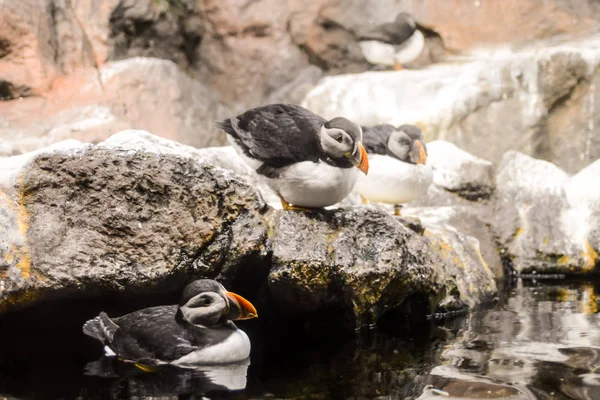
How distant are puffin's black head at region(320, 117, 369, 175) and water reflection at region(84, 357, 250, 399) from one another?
4.22 feet

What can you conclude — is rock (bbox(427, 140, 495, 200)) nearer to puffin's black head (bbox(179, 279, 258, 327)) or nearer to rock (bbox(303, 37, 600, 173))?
rock (bbox(303, 37, 600, 173))

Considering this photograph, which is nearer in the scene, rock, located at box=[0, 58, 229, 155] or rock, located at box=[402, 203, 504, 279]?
rock, located at box=[402, 203, 504, 279]

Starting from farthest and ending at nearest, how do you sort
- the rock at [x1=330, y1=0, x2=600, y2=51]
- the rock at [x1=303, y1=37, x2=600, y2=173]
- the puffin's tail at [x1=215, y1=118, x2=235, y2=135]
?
the rock at [x1=330, y1=0, x2=600, y2=51] → the rock at [x1=303, y1=37, x2=600, y2=173] → the puffin's tail at [x1=215, y1=118, x2=235, y2=135]

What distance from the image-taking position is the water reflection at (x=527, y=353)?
10.4ft

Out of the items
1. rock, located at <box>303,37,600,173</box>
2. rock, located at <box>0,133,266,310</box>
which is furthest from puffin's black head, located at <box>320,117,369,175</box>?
rock, located at <box>303,37,600,173</box>

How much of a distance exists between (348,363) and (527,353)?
99cm

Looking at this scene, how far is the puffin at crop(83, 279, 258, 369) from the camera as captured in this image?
3555 millimetres

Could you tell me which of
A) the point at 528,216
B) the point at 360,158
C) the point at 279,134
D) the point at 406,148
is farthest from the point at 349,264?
the point at 528,216

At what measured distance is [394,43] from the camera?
9414mm

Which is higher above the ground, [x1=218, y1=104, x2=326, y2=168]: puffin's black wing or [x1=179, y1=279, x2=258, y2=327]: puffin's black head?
[x1=218, y1=104, x2=326, y2=168]: puffin's black wing

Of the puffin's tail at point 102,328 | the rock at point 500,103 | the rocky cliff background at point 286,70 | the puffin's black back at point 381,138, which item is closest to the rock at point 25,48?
the rocky cliff background at point 286,70

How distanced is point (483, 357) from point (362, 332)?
88 centimetres

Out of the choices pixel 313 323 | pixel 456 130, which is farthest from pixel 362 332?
pixel 456 130

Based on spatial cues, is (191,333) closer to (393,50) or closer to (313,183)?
(313,183)
